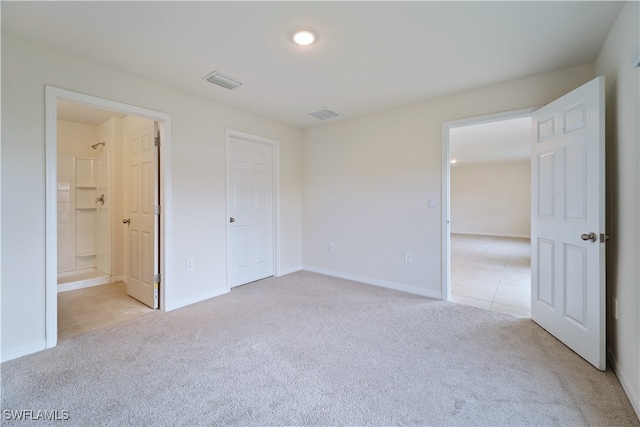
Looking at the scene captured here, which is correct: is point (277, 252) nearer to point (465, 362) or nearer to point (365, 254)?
point (365, 254)

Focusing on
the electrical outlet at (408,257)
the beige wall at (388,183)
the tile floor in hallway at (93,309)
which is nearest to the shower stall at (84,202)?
the tile floor in hallway at (93,309)

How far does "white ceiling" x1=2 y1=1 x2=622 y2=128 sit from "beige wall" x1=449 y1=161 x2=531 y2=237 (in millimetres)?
7598

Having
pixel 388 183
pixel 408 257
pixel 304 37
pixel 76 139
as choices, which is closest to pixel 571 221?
pixel 408 257

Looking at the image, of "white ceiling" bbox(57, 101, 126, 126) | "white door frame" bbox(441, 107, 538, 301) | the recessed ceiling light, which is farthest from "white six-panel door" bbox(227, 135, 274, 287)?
"white door frame" bbox(441, 107, 538, 301)

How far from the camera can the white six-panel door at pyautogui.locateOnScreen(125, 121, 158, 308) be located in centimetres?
295

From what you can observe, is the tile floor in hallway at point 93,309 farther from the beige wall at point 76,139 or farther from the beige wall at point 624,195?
the beige wall at point 624,195

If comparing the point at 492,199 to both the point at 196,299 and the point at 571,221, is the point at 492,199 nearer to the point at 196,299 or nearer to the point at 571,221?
the point at 571,221

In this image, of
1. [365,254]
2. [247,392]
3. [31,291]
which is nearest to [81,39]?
[31,291]

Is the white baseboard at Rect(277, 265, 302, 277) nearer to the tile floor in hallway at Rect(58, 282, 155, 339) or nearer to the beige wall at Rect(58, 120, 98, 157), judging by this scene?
the tile floor in hallway at Rect(58, 282, 155, 339)

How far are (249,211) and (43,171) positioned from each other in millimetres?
2163

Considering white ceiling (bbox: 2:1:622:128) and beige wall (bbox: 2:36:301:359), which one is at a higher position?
white ceiling (bbox: 2:1:622:128)

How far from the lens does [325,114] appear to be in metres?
3.85

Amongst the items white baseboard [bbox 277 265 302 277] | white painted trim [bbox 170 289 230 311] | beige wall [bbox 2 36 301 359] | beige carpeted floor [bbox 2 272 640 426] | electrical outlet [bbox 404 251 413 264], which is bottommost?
beige carpeted floor [bbox 2 272 640 426]

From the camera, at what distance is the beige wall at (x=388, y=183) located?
296 centimetres
